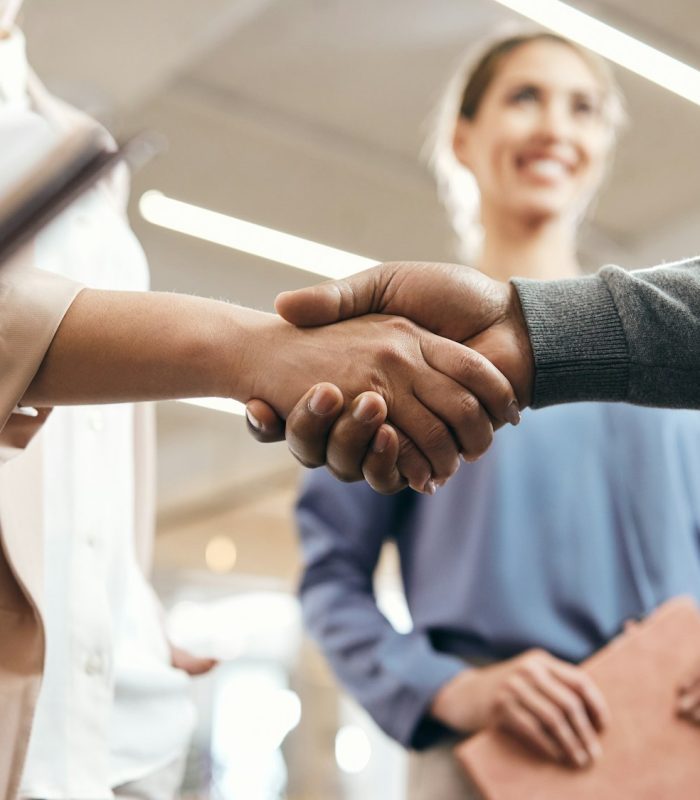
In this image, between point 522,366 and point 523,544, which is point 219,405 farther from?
point 522,366

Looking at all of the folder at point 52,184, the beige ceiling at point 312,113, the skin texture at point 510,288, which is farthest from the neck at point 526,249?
the beige ceiling at point 312,113

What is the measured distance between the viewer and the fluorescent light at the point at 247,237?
5.08m

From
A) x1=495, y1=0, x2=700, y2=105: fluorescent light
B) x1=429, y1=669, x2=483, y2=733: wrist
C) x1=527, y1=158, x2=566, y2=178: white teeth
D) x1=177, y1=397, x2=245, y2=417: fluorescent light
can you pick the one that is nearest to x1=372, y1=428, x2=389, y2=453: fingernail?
x1=429, y1=669, x2=483, y2=733: wrist

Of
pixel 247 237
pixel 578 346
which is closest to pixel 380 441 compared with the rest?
pixel 578 346

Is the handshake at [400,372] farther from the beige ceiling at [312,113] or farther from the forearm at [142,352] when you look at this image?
the beige ceiling at [312,113]

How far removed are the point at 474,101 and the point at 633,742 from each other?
92 centimetres

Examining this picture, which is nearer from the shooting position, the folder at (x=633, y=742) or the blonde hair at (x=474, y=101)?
the folder at (x=633, y=742)

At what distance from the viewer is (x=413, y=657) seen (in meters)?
1.25

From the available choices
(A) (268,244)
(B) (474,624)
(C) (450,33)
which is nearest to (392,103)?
(C) (450,33)

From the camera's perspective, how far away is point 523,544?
128cm

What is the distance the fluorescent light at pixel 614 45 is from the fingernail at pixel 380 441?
2.55 m

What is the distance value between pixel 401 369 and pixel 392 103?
145 inches

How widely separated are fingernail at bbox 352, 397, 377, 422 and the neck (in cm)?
62

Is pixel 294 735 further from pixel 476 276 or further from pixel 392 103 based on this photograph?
pixel 476 276
